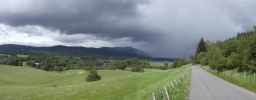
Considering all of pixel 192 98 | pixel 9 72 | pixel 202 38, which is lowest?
pixel 9 72

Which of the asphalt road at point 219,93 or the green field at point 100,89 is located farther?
the green field at point 100,89

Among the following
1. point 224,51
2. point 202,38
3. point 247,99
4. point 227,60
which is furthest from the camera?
point 202,38

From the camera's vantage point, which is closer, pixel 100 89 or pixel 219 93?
pixel 219 93

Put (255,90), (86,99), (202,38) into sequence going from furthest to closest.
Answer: (202,38), (86,99), (255,90)

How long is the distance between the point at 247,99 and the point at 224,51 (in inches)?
2228

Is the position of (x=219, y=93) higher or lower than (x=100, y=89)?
higher

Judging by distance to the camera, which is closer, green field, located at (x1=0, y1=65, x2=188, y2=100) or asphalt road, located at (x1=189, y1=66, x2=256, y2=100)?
asphalt road, located at (x1=189, y1=66, x2=256, y2=100)

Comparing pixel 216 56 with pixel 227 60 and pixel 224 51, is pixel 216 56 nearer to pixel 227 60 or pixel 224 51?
pixel 227 60

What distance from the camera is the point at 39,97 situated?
113 ft

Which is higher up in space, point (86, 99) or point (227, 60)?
point (227, 60)

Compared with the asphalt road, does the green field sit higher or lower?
lower

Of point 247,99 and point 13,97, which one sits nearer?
point 247,99

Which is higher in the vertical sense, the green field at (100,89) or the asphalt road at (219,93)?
the asphalt road at (219,93)

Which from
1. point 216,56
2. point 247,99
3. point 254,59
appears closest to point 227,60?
point 216,56
